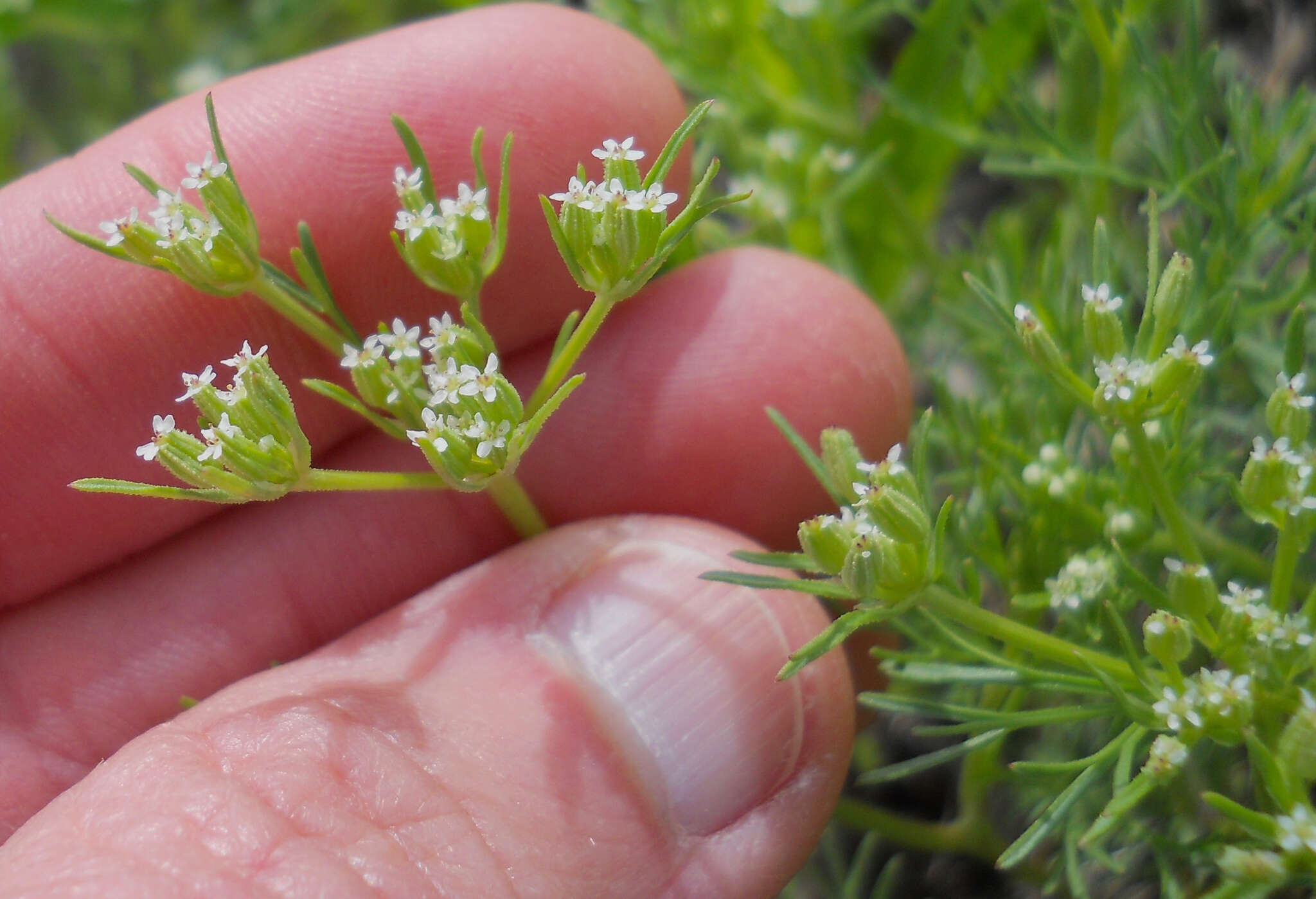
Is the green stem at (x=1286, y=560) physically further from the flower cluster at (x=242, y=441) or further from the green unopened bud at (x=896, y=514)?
the flower cluster at (x=242, y=441)

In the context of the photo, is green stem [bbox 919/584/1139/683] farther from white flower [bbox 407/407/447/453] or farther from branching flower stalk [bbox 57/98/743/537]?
white flower [bbox 407/407/447/453]

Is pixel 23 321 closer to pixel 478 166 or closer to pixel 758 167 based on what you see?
pixel 478 166

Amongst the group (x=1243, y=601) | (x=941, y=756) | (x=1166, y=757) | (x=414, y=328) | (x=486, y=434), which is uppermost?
(x=414, y=328)

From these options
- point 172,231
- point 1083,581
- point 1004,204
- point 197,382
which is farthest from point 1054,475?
point 1004,204

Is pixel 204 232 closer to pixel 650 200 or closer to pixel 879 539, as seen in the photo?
pixel 650 200

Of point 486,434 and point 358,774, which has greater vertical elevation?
point 486,434

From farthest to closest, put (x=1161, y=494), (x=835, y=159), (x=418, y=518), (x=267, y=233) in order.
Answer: (x=835, y=159), (x=418, y=518), (x=267, y=233), (x=1161, y=494)

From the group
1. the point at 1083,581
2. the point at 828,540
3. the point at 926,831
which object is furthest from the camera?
the point at 926,831
